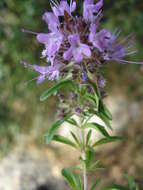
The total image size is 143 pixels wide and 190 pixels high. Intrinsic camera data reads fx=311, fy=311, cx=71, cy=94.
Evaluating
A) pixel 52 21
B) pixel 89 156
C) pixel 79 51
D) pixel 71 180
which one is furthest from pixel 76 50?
pixel 71 180

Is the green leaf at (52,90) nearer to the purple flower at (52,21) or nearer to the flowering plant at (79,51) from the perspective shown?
the flowering plant at (79,51)

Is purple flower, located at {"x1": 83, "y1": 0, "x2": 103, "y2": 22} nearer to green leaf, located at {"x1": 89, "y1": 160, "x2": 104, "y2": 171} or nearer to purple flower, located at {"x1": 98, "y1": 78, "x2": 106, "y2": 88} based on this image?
purple flower, located at {"x1": 98, "y1": 78, "x2": 106, "y2": 88}

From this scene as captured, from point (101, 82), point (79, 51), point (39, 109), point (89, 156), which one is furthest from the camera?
point (39, 109)

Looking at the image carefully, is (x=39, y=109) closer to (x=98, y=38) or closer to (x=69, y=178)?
(x=69, y=178)

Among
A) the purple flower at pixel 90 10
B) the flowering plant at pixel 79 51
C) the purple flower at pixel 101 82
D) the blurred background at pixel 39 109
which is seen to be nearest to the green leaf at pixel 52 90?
the flowering plant at pixel 79 51

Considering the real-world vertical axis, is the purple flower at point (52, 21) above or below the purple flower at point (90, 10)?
below

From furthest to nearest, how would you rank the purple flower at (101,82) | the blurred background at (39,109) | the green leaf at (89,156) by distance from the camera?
the blurred background at (39,109), the green leaf at (89,156), the purple flower at (101,82)
